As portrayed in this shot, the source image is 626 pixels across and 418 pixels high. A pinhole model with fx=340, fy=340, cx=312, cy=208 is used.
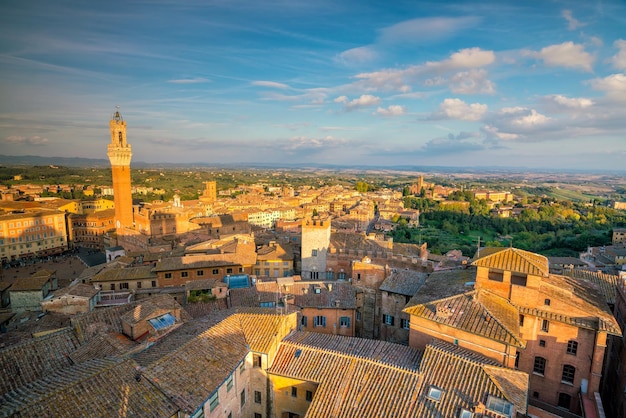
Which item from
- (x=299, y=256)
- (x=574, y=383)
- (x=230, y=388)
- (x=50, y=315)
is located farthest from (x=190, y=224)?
(x=574, y=383)

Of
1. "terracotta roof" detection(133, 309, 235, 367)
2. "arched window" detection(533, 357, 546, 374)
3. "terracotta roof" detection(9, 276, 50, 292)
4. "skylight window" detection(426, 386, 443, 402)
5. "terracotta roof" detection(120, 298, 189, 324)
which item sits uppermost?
"terracotta roof" detection(133, 309, 235, 367)

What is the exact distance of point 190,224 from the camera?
6944cm

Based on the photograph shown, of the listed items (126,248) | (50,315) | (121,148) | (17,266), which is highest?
(121,148)

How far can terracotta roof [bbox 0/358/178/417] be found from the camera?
10.5m

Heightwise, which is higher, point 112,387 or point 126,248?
point 112,387

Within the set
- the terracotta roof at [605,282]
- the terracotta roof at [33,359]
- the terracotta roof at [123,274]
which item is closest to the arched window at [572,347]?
the terracotta roof at [605,282]

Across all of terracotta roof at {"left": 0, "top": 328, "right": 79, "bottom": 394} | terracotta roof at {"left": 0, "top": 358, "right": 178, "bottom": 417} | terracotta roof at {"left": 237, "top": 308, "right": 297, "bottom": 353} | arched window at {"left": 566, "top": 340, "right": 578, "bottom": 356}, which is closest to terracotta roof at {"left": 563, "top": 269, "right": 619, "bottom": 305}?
arched window at {"left": 566, "top": 340, "right": 578, "bottom": 356}

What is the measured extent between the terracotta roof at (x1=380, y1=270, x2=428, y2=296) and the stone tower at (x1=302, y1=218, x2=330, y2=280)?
1110 centimetres

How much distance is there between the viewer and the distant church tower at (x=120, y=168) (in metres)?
66.0

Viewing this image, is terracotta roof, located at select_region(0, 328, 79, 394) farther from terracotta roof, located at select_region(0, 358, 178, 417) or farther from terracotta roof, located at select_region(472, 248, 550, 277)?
terracotta roof, located at select_region(472, 248, 550, 277)

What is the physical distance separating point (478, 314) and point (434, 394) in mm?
5762

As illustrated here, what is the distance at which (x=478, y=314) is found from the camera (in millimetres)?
18281

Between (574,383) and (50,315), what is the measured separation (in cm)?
3507

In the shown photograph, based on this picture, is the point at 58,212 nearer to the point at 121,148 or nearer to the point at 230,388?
the point at 121,148
